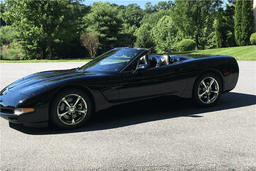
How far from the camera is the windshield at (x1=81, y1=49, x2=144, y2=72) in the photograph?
16.1 ft

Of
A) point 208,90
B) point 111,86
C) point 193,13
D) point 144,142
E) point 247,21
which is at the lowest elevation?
point 144,142

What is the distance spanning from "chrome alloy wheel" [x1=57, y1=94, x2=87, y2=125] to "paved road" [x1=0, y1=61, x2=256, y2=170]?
0.60 feet

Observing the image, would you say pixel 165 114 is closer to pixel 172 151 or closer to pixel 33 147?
pixel 172 151

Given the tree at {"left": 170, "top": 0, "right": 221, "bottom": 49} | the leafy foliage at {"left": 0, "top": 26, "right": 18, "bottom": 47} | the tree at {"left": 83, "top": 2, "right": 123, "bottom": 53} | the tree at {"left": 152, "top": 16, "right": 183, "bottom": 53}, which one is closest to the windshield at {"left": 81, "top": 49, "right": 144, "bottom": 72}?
the tree at {"left": 170, "top": 0, "right": 221, "bottom": 49}

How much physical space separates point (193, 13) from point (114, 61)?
37.2 meters

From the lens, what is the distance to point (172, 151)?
11.3ft

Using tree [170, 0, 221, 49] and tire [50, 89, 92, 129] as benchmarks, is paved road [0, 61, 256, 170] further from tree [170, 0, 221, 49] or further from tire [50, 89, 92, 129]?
tree [170, 0, 221, 49]

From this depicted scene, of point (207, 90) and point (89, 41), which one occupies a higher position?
point (89, 41)

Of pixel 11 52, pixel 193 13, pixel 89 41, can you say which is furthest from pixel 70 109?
pixel 89 41

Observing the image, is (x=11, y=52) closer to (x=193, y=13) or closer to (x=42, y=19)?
(x=42, y=19)

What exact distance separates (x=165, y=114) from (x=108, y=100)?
1277mm

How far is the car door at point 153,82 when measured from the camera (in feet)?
15.3

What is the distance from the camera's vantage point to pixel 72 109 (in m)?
4.33

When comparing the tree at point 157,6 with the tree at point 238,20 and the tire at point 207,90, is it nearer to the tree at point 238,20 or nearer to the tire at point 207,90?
the tree at point 238,20
